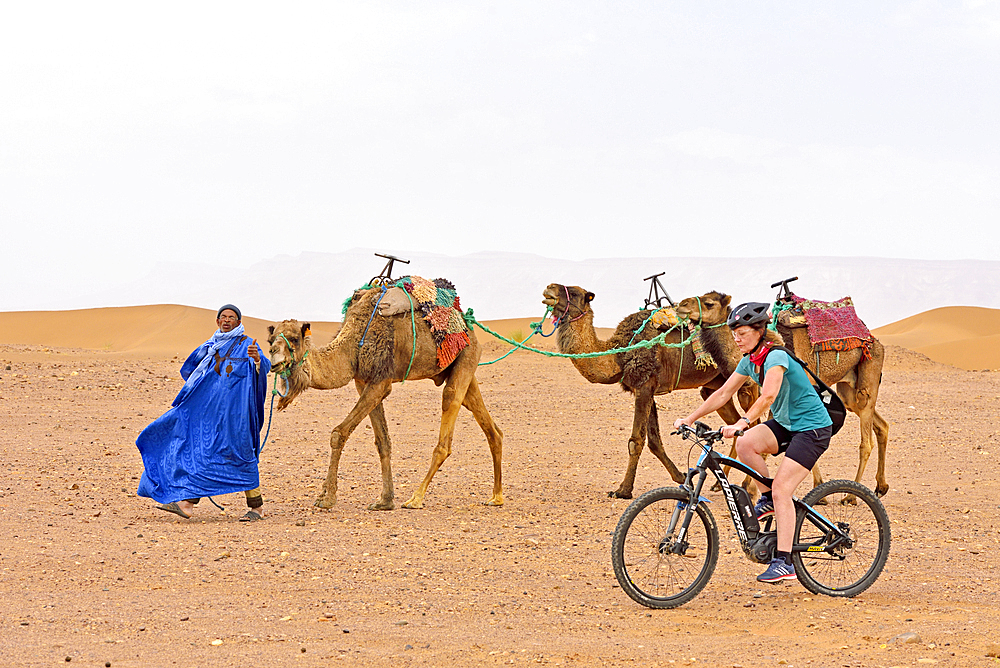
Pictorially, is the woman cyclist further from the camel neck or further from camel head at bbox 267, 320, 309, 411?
the camel neck

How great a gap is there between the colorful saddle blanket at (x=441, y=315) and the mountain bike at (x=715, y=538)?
15.0ft

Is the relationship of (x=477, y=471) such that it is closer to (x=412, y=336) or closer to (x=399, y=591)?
(x=412, y=336)

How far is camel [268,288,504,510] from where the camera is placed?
10.3m

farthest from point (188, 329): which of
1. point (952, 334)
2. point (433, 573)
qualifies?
point (433, 573)

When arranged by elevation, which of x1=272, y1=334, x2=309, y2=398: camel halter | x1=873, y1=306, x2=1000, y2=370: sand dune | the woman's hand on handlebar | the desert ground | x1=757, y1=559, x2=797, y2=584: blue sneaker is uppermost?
x1=873, y1=306, x2=1000, y2=370: sand dune

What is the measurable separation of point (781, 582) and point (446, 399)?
200 inches

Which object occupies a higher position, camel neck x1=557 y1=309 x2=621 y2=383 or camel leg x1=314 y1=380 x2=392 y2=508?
camel neck x1=557 y1=309 x2=621 y2=383

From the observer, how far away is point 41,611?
6633 millimetres

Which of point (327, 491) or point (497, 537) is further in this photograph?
point (327, 491)

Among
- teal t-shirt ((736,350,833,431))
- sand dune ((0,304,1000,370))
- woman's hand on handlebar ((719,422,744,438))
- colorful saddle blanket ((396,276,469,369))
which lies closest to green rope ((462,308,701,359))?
colorful saddle blanket ((396,276,469,369))

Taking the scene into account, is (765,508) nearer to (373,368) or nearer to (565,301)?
(373,368)

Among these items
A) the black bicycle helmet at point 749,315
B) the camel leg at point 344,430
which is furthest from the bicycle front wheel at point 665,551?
the camel leg at point 344,430

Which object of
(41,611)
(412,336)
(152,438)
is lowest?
(41,611)

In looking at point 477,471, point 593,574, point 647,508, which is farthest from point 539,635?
point 477,471
